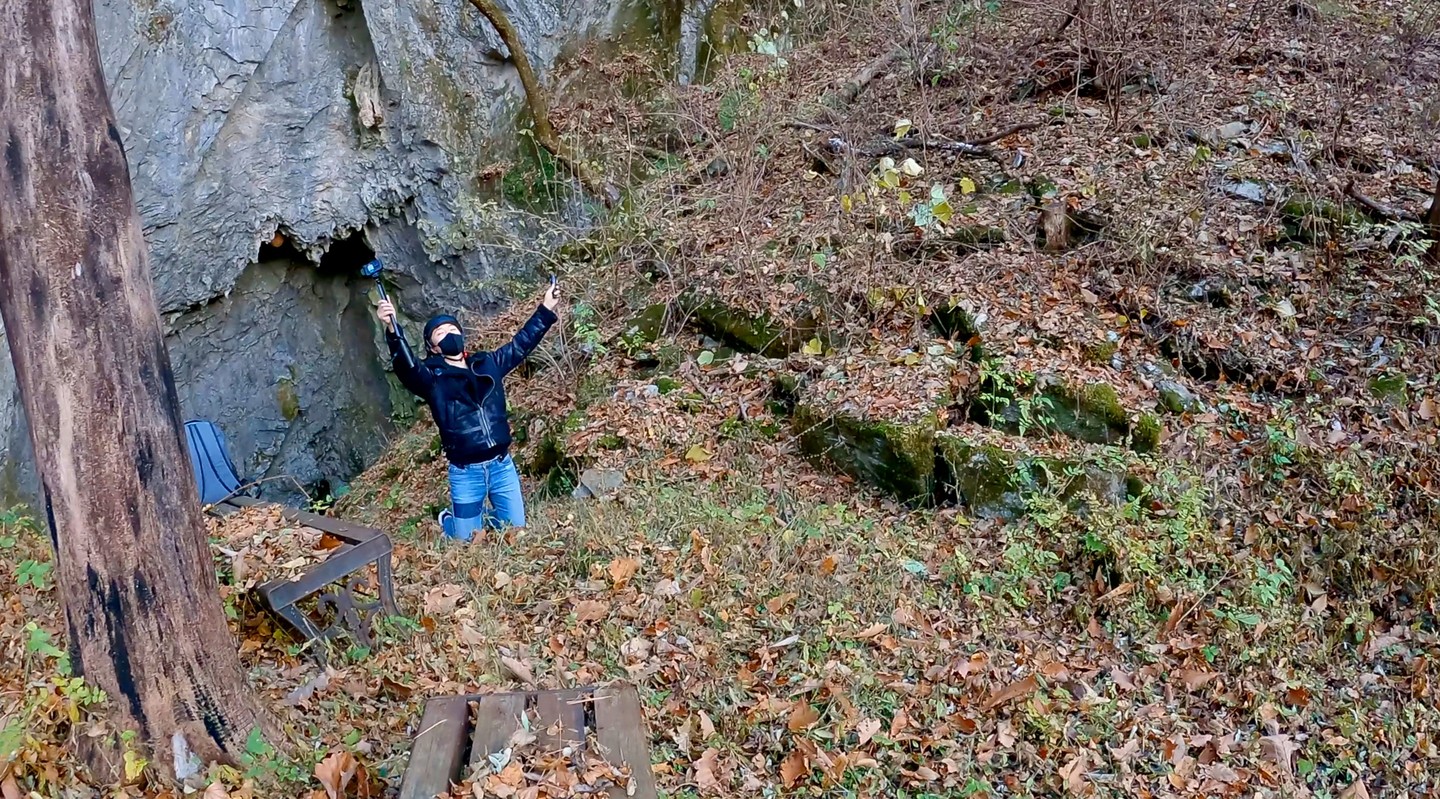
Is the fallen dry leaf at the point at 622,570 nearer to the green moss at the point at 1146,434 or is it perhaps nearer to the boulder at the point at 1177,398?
the green moss at the point at 1146,434

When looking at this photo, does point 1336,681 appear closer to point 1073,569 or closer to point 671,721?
point 1073,569

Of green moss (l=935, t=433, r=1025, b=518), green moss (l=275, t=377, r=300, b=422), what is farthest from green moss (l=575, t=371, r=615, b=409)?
green moss (l=275, t=377, r=300, b=422)

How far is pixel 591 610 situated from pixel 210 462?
168 inches

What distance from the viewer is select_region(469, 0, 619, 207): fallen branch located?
9461 millimetres

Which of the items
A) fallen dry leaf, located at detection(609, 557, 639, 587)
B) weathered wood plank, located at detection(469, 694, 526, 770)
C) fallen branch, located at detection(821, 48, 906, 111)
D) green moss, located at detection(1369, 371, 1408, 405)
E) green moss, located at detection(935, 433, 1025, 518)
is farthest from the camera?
fallen branch, located at detection(821, 48, 906, 111)

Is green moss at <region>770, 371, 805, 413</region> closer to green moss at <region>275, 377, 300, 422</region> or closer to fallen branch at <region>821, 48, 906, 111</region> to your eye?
fallen branch at <region>821, 48, 906, 111</region>

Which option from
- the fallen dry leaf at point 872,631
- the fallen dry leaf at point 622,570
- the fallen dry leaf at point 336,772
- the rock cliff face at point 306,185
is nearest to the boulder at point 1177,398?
the fallen dry leaf at point 872,631

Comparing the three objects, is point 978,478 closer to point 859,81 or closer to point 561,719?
point 561,719

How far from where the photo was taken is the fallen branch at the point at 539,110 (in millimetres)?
9461

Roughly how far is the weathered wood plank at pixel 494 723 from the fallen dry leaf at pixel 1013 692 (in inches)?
84.6

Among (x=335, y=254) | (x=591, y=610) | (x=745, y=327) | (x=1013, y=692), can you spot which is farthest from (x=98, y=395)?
(x=335, y=254)

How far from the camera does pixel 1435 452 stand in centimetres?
509

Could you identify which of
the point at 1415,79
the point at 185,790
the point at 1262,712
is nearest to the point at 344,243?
the point at 185,790

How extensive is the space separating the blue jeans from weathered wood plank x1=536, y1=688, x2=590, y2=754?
2.61m
